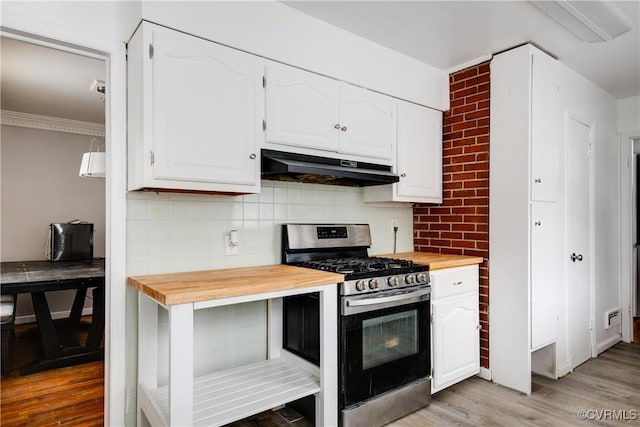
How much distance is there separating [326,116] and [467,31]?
1.07 meters

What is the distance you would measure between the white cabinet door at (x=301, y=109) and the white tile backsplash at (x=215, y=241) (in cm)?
38

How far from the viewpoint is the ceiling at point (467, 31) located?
7.17 ft

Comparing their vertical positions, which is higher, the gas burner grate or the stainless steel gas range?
the gas burner grate

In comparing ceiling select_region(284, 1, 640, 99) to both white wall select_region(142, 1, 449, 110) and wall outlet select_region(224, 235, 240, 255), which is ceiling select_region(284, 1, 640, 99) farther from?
wall outlet select_region(224, 235, 240, 255)

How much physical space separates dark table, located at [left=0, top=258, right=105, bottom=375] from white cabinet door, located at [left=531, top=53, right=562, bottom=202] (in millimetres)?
3462

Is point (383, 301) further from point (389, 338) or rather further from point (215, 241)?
point (215, 241)

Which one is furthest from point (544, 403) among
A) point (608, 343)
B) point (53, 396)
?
point (53, 396)

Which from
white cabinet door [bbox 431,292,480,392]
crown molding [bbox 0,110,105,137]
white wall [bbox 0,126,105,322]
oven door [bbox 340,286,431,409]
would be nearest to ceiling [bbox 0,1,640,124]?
crown molding [bbox 0,110,105,137]

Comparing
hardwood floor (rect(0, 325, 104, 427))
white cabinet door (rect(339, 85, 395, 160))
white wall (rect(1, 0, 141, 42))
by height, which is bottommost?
hardwood floor (rect(0, 325, 104, 427))

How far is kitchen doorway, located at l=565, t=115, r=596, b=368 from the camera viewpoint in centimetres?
308

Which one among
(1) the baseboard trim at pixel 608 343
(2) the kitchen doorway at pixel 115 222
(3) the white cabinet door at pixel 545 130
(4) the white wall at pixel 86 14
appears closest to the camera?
(4) the white wall at pixel 86 14

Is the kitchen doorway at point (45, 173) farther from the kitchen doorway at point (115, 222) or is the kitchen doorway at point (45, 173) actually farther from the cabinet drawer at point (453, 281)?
the cabinet drawer at point (453, 281)

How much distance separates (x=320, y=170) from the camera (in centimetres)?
218

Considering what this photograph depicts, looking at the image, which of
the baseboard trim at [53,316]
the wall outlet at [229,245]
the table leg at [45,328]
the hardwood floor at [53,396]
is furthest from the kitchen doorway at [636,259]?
the baseboard trim at [53,316]
